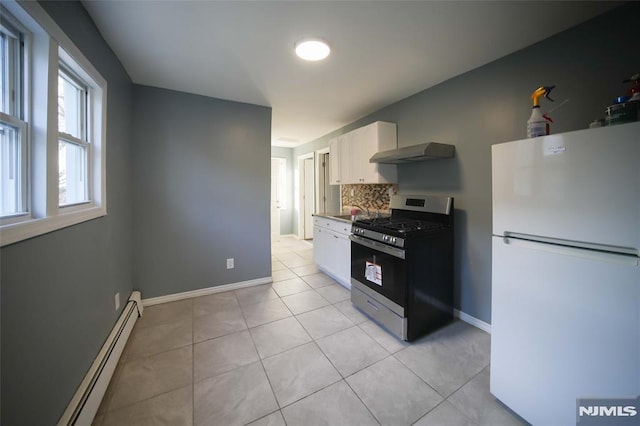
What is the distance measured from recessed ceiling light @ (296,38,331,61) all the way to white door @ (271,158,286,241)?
13.8 feet

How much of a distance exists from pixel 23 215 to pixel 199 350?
1.44 metres

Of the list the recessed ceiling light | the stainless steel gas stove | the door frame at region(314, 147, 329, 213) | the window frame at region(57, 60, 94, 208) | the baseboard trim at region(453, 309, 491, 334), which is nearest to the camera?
the window frame at region(57, 60, 94, 208)

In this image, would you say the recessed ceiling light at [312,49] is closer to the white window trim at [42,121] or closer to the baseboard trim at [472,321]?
the white window trim at [42,121]

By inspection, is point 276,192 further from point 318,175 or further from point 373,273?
point 373,273

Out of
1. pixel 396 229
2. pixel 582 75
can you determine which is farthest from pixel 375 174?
pixel 582 75

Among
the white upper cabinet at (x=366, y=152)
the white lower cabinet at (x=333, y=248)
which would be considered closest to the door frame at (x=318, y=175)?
the white upper cabinet at (x=366, y=152)

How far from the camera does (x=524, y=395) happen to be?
1281 millimetres

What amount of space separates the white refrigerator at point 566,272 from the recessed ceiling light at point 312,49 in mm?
1426

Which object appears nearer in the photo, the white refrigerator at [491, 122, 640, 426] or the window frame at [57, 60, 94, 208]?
the white refrigerator at [491, 122, 640, 426]

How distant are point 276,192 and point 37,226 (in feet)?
16.5

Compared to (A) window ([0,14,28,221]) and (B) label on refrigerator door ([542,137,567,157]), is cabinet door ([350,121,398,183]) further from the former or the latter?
(A) window ([0,14,28,221])

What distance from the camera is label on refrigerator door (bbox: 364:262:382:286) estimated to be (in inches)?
89.0

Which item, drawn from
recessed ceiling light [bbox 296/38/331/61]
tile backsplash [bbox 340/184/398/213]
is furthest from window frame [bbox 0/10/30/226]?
tile backsplash [bbox 340/184/398/213]

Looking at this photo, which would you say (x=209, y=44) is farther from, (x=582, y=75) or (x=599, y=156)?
(x=582, y=75)
